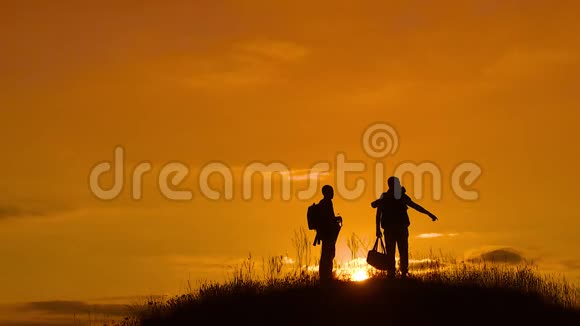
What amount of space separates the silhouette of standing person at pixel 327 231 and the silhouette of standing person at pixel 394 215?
1.39 m

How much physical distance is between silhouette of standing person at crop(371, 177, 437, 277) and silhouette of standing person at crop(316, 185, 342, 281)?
1394mm

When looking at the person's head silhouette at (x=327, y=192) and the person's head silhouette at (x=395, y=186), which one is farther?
the person's head silhouette at (x=395, y=186)

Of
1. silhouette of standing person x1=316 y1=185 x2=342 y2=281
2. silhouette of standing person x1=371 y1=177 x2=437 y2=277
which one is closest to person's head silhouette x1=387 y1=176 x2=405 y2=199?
silhouette of standing person x1=371 y1=177 x2=437 y2=277

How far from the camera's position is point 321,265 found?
83.1 ft

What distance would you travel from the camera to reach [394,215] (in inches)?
1005

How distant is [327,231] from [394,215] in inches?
74.4

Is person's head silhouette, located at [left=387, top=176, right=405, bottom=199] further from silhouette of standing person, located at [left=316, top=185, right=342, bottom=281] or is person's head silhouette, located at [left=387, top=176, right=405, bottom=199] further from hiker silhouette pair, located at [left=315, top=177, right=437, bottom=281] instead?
silhouette of standing person, located at [left=316, top=185, right=342, bottom=281]

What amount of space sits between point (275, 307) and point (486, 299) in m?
5.24

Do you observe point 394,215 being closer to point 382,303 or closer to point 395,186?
point 395,186

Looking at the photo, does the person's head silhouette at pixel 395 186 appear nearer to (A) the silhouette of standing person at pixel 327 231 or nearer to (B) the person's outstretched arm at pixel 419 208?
(B) the person's outstretched arm at pixel 419 208

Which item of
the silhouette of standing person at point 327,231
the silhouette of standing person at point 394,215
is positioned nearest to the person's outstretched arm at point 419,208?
the silhouette of standing person at point 394,215

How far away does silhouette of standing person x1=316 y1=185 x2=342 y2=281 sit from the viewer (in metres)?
24.6

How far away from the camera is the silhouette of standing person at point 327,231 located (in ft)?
80.8

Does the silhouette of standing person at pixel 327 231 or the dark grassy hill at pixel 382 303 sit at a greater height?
the silhouette of standing person at pixel 327 231
